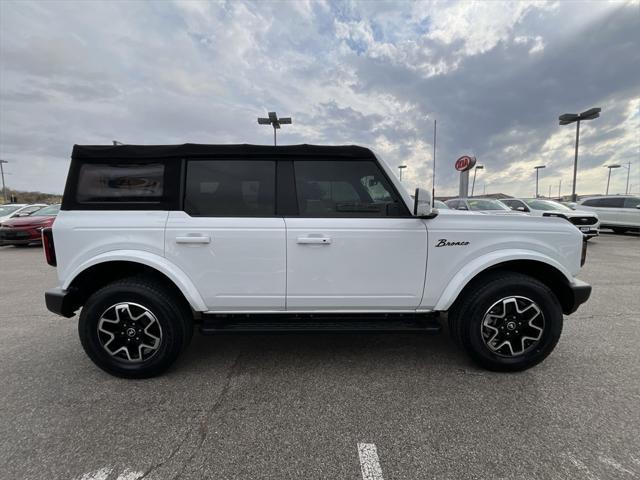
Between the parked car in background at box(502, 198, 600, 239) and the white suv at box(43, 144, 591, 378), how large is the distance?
8655 millimetres

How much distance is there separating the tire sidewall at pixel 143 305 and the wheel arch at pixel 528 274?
2189 mm

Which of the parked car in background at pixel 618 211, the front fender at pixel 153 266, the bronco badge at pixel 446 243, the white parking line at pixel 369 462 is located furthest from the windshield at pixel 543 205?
the front fender at pixel 153 266

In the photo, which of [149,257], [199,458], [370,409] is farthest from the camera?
[149,257]

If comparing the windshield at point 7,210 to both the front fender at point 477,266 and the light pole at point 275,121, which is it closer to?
the light pole at point 275,121

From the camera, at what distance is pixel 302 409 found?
7.27ft

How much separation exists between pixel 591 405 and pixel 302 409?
80.7 inches

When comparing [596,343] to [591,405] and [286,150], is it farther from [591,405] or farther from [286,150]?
[286,150]

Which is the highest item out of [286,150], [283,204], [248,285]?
[286,150]

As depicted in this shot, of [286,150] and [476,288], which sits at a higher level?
[286,150]

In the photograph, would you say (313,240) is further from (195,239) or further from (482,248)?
(482,248)

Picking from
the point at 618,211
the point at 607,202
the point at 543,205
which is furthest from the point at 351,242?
the point at 607,202

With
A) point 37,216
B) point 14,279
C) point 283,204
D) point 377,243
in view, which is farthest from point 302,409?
point 37,216

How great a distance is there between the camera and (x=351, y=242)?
8.26 ft

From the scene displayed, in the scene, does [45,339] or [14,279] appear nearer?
[45,339]
